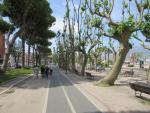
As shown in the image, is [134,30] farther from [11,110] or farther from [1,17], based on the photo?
[1,17]

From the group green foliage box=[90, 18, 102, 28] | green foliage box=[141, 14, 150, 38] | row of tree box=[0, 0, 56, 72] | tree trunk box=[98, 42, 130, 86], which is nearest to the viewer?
green foliage box=[141, 14, 150, 38]

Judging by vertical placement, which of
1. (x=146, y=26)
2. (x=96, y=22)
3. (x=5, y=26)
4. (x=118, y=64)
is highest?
(x=5, y=26)

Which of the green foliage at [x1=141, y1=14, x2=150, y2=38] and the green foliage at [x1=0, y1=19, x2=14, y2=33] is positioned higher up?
the green foliage at [x1=0, y1=19, x2=14, y2=33]

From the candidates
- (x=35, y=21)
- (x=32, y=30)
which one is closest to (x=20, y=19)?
(x=35, y=21)

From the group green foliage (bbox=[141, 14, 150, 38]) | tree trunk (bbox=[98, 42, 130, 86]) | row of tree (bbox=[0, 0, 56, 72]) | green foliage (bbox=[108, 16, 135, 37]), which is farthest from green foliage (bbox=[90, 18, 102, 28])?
row of tree (bbox=[0, 0, 56, 72])

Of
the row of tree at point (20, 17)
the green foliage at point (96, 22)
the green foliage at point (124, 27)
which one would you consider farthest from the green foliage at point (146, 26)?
the row of tree at point (20, 17)

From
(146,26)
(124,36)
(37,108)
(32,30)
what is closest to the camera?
(37,108)

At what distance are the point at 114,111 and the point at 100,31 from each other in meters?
18.5

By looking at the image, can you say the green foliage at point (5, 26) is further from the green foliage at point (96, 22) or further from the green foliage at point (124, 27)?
the green foliage at point (124, 27)

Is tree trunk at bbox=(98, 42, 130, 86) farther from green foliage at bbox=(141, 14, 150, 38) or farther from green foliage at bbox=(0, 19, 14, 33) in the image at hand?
green foliage at bbox=(0, 19, 14, 33)

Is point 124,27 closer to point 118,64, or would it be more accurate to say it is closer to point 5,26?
point 118,64

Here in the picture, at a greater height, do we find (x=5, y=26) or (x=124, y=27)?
(x=5, y=26)

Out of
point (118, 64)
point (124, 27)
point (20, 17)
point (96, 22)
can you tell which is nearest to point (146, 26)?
point (124, 27)

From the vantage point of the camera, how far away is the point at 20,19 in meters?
56.4
